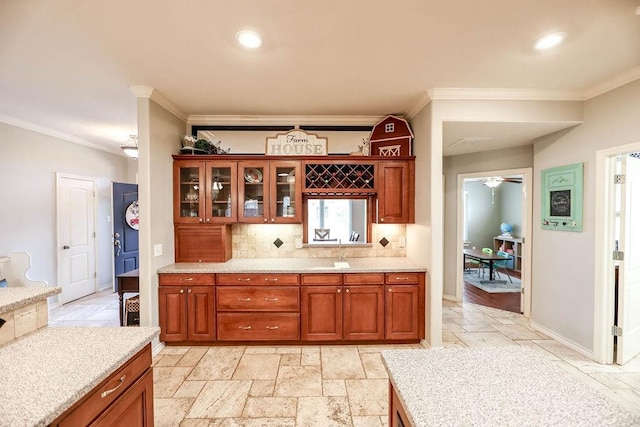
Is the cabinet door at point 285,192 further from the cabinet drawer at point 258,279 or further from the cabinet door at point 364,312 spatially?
the cabinet door at point 364,312

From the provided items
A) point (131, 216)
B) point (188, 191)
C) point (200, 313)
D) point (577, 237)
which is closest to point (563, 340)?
point (577, 237)

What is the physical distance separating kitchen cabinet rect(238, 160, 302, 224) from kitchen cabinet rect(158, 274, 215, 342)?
2.82ft

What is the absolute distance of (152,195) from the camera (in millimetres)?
2881

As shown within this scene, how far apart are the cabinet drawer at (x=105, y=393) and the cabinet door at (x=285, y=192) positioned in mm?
2052

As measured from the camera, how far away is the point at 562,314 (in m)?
3.14

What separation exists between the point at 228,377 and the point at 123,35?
2.85 metres

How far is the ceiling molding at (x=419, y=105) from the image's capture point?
2.86 metres

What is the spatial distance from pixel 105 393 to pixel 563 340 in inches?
165

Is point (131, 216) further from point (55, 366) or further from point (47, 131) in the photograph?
point (55, 366)

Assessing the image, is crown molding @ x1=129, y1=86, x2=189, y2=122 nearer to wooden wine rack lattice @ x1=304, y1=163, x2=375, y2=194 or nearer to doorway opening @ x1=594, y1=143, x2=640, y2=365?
wooden wine rack lattice @ x1=304, y1=163, x2=375, y2=194

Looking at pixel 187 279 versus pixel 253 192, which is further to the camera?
pixel 253 192

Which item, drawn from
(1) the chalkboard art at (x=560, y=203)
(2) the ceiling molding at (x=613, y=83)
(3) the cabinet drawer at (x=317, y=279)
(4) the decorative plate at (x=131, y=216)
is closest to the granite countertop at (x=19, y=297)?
(3) the cabinet drawer at (x=317, y=279)

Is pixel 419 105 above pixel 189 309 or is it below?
above

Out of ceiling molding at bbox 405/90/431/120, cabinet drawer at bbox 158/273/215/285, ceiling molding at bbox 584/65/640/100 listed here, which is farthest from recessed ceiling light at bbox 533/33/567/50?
cabinet drawer at bbox 158/273/215/285
